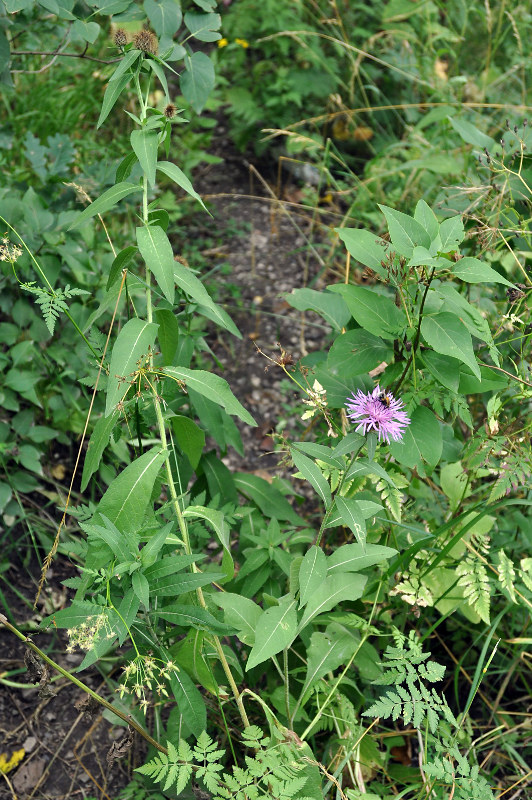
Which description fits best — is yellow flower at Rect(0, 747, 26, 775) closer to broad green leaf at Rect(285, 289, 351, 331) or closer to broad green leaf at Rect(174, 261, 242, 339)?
broad green leaf at Rect(174, 261, 242, 339)

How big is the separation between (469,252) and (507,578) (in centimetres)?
113

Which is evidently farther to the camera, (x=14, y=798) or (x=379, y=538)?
(x=379, y=538)

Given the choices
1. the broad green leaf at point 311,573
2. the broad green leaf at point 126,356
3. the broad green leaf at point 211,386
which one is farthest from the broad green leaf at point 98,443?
the broad green leaf at point 311,573

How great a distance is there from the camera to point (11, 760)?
6.78 feet

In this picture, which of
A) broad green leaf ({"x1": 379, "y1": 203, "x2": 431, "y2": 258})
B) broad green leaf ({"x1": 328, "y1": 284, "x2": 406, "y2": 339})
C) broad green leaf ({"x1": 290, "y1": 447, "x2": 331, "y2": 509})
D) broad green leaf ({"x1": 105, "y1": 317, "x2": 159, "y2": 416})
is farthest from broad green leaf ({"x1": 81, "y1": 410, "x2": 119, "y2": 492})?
broad green leaf ({"x1": 379, "y1": 203, "x2": 431, "y2": 258})

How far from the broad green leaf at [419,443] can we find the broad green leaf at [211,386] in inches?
16.1

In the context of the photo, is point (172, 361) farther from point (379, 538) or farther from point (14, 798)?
point (14, 798)

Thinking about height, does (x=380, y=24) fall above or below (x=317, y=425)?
above

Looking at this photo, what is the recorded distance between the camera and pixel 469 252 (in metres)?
2.48

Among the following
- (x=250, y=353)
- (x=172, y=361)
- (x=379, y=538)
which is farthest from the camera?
(x=250, y=353)

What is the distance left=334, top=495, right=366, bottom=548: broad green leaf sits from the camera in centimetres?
152

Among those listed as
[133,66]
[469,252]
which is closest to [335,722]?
[469,252]

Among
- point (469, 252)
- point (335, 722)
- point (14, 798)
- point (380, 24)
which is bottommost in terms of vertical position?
point (14, 798)

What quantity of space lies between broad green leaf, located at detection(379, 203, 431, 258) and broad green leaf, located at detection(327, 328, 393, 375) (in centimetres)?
28
